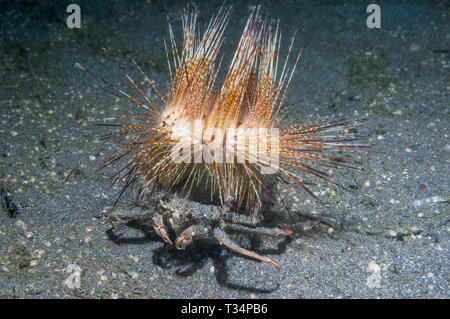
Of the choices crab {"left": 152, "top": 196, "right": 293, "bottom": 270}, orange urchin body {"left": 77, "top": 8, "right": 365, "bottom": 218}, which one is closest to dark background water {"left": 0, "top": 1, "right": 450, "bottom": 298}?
crab {"left": 152, "top": 196, "right": 293, "bottom": 270}

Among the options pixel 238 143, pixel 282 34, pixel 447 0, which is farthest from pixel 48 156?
pixel 447 0

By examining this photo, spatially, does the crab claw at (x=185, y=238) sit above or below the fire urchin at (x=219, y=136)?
below

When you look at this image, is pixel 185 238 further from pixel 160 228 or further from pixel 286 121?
pixel 286 121

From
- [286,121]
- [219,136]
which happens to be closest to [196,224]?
[219,136]

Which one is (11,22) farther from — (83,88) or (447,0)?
(447,0)

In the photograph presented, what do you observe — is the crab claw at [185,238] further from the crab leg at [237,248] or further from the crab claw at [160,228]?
the crab leg at [237,248]

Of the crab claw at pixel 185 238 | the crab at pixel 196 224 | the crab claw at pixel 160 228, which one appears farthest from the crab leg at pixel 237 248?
the crab claw at pixel 160 228

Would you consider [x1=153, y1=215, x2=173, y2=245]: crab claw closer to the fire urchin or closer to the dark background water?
the fire urchin
